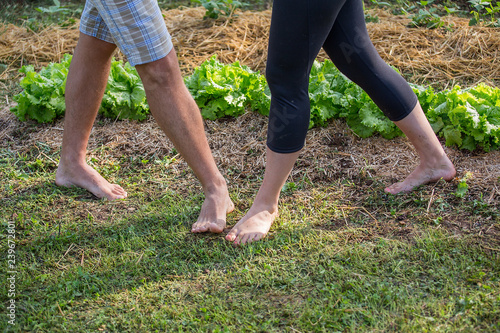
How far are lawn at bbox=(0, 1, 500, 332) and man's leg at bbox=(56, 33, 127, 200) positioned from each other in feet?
0.27

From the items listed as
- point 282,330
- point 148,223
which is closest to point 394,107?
point 282,330

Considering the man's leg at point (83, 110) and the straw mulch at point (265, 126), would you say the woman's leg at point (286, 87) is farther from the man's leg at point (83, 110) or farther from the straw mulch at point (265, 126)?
the man's leg at point (83, 110)

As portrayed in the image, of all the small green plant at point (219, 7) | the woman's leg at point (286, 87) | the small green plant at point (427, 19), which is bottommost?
the small green plant at point (427, 19)

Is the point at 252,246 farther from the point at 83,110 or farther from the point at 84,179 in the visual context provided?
the point at 83,110

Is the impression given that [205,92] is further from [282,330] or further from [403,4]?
[403,4]

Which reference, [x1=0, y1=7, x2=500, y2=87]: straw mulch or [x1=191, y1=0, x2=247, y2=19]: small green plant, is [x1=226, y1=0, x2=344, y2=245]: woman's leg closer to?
[x1=0, y1=7, x2=500, y2=87]: straw mulch

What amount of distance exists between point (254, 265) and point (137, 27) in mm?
1243

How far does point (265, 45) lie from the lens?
176 inches

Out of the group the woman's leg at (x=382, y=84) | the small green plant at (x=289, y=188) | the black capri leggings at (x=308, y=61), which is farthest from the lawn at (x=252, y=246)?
the black capri leggings at (x=308, y=61)

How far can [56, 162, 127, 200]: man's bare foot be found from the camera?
288 cm

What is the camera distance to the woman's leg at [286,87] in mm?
1960

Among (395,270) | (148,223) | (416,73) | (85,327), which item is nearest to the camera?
(85,327)

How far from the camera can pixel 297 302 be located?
6.49 feet

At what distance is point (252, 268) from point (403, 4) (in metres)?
4.24
